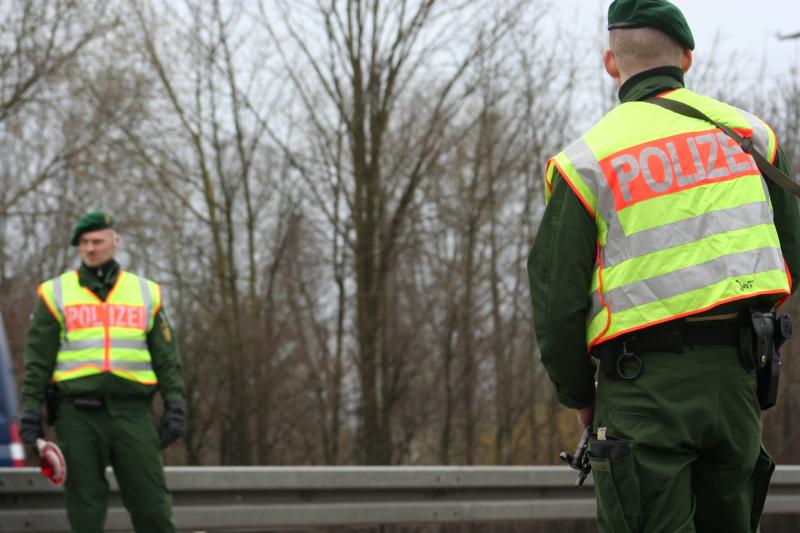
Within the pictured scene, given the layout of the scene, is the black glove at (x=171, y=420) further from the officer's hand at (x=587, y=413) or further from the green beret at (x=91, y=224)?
the officer's hand at (x=587, y=413)

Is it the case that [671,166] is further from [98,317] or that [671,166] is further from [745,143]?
[98,317]

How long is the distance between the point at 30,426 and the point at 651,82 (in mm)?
4211

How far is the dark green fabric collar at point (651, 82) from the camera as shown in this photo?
3.21 metres

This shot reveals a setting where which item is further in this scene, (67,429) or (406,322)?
(406,322)

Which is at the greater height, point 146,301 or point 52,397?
point 146,301

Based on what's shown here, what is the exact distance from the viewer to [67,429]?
20.3 feet

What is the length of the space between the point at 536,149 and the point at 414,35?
3.52 metres

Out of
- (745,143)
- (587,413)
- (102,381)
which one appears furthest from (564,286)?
(102,381)

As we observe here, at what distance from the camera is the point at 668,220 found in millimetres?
3045

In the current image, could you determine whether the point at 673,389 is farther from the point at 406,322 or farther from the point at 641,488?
the point at 406,322

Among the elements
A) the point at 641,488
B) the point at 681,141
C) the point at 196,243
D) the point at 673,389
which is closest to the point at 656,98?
the point at 681,141

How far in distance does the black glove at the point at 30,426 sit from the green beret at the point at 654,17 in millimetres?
4139

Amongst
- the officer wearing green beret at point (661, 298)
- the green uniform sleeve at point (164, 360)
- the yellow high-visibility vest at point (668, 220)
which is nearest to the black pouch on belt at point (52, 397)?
the green uniform sleeve at point (164, 360)

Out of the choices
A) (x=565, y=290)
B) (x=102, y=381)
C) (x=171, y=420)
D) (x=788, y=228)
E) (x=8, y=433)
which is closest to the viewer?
(x=565, y=290)
